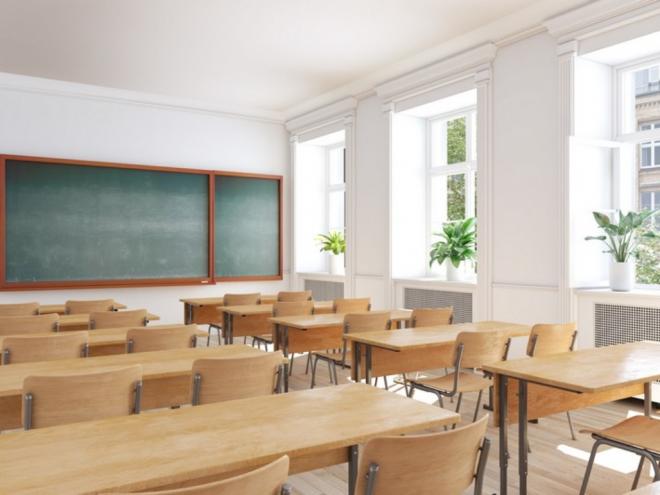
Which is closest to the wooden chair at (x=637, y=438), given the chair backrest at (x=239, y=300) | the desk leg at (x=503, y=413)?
the desk leg at (x=503, y=413)

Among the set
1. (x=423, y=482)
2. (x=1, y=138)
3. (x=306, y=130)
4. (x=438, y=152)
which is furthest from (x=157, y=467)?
(x=306, y=130)

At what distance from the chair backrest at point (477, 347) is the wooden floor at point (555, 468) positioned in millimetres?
527

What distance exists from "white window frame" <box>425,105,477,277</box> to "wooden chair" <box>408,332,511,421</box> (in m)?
3.33

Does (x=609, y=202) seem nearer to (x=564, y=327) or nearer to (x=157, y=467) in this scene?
(x=564, y=327)

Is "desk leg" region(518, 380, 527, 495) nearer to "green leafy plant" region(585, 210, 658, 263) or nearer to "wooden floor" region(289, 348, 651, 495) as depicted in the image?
"wooden floor" region(289, 348, 651, 495)

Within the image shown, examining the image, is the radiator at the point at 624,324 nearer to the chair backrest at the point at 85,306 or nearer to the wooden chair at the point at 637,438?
the wooden chair at the point at 637,438

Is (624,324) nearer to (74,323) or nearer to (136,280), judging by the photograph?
(74,323)

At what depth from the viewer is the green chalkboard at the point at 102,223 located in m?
7.17

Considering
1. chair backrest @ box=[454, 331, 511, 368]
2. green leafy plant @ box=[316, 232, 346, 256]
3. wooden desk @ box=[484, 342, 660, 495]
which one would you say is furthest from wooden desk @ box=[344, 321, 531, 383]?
green leafy plant @ box=[316, 232, 346, 256]

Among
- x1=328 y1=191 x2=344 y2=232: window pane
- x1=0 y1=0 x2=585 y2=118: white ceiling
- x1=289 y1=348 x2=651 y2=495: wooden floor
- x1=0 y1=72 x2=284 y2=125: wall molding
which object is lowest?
x1=289 y1=348 x2=651 y2=495: wooden floor

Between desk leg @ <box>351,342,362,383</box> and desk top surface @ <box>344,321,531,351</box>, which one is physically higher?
desk top surface @ <box>344,321,531,351</box>

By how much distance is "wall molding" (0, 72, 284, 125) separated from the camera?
285 inches

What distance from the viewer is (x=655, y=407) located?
15.0 feet

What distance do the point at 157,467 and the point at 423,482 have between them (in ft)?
2.28
